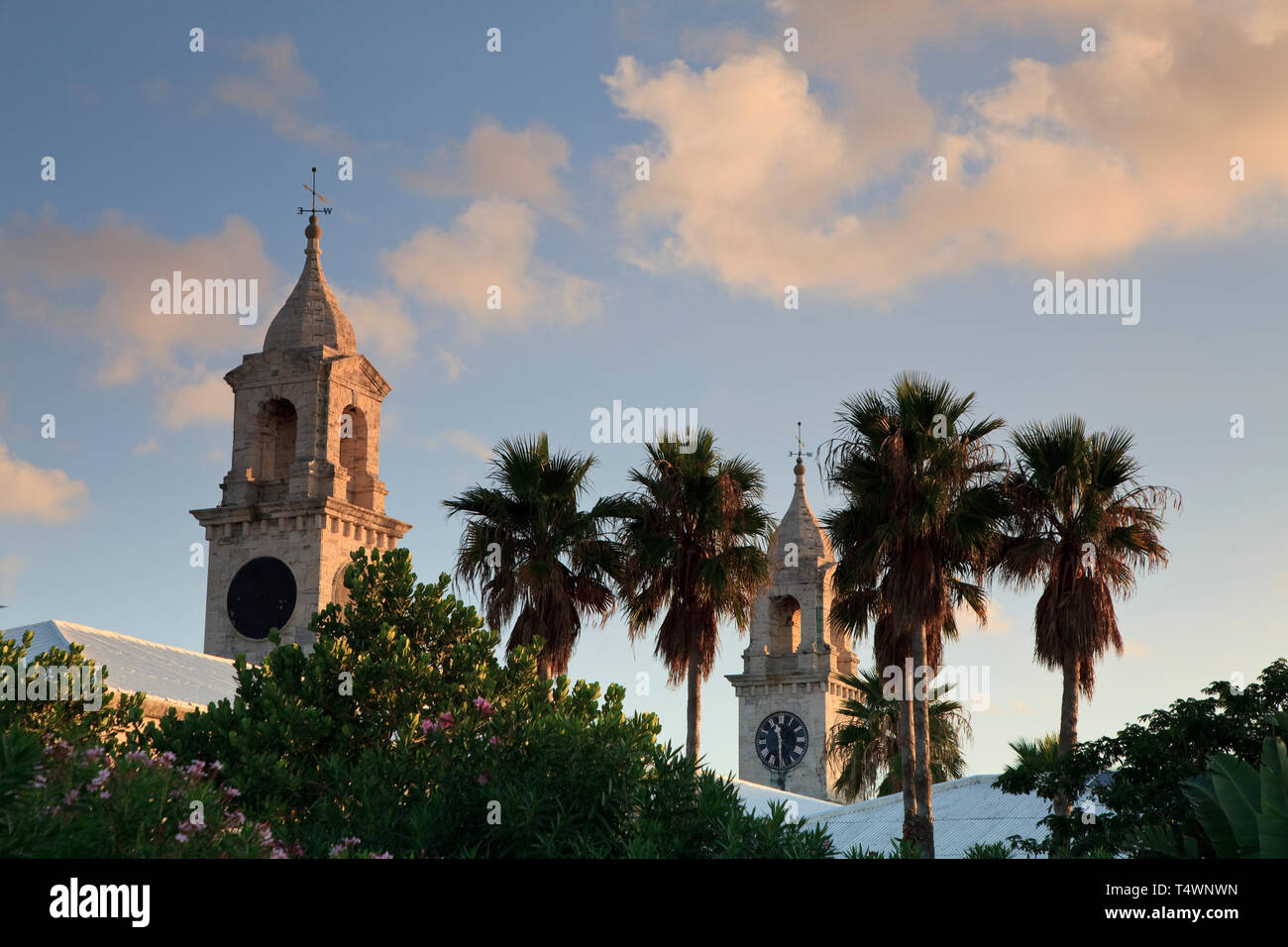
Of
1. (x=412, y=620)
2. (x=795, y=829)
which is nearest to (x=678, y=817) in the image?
(x=795, y=829)

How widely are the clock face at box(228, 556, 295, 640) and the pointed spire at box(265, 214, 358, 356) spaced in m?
8.71

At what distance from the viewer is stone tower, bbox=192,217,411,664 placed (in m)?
53.4

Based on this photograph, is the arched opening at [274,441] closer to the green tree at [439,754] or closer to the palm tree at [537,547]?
the palm tree at [537,547]

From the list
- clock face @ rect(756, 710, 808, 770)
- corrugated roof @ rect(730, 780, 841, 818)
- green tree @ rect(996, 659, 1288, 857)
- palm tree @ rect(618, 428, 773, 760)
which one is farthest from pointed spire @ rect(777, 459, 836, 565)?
green tree @ rect(996, 659, 1288, 857)

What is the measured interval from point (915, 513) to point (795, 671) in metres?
49.2

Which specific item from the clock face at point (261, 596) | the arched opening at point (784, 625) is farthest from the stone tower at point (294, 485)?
the arched opening at point (784, 625)

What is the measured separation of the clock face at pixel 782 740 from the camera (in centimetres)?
7650

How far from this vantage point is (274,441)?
57406mm

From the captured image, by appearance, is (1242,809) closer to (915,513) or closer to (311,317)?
(915,513)

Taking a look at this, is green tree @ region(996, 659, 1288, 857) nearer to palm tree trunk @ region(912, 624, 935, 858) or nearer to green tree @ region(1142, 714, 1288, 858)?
green tree @ region(1142, 714, 1288, 858)

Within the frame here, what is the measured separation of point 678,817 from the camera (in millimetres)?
13289

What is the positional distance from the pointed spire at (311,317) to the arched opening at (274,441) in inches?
94.7
